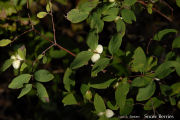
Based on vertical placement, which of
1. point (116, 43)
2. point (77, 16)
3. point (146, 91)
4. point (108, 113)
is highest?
point (77, 16)

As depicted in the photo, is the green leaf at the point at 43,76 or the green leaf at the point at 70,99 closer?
the green leaf at the point at 43,76

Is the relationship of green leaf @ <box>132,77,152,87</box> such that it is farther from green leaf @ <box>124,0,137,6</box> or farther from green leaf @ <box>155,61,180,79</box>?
green leaf @ <box>124,0,137,6</box>

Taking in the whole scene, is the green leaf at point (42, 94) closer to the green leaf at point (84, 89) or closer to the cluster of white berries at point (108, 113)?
the green leaf at point (84, 89)

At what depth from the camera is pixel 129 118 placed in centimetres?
144

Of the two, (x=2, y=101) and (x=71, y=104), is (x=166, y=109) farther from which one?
(x=2, y=101)

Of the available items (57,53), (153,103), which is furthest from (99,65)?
(57,53)

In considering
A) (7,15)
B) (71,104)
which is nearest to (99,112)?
(71,104)

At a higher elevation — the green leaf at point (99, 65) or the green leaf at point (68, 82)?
the green leaf at point (99, 65)

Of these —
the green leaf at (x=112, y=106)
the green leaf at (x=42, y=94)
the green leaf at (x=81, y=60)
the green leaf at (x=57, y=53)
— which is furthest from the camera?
the green leaf at (x=57, y=53)

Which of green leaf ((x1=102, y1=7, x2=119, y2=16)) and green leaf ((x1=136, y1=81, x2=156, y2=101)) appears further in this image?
green leaf ((x1=102, y1=7, x2=119, y2=16))

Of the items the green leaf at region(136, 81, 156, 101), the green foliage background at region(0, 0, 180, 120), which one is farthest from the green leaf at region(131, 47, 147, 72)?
the green leaf at region(136, 81, 156, 101)

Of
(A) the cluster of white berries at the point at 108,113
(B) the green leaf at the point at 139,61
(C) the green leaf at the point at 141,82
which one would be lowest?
(A) the cluster of white berries at the point at 108,113

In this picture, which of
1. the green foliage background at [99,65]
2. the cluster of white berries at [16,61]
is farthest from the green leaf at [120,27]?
the cluster of white berries at [16,61]

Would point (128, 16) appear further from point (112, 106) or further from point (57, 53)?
point (57, 53)
